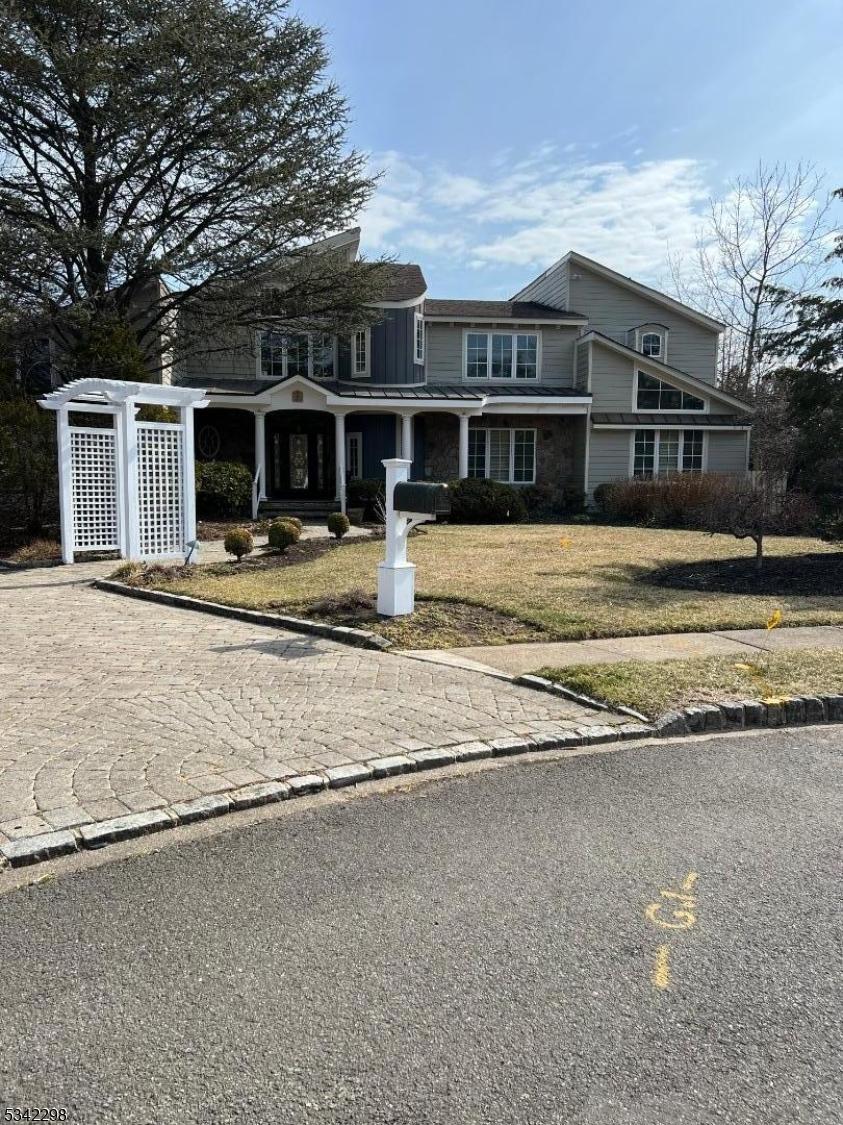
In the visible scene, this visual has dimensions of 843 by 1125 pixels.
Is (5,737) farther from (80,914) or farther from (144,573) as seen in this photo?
(144,573)

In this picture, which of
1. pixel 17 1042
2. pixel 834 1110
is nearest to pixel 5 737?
pixel 17 1042

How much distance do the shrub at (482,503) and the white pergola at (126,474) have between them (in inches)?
357

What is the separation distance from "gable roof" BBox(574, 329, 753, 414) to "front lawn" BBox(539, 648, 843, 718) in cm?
2044

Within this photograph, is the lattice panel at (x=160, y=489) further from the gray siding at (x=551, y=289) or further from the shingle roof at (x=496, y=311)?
the gray siding at (x=551, y=289)

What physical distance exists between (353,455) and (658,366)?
10484 millimetres

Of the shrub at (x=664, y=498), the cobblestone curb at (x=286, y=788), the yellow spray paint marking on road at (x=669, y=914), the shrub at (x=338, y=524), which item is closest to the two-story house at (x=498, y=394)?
the shrub at (x=664, y=498)

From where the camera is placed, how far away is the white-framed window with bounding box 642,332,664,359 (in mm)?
28391

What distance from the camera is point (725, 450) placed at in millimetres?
27172

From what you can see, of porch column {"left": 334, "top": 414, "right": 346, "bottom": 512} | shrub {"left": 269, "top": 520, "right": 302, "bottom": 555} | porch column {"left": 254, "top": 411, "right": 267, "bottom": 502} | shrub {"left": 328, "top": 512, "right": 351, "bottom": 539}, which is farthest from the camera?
porch column {"left": 334, "top": 414, "right": 346, "bottom": 512}

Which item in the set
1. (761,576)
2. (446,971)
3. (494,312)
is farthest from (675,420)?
(446,971)

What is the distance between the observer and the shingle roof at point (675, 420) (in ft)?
85.3

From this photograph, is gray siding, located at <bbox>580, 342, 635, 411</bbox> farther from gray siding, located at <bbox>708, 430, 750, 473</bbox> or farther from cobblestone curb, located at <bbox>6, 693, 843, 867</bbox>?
cobblestone curb, located at <bbox>6, 693, 843, 867</bbox>

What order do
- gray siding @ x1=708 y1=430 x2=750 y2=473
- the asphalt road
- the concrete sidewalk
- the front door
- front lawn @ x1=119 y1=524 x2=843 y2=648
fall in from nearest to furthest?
1. the asphalt road
2. the concrete sidewalk
3. front lawn @ x1=119 y1=524 x2=843 y2=648
4. the front door
5. gray siding @ x1=708 y1=430 x2=750 y2=473

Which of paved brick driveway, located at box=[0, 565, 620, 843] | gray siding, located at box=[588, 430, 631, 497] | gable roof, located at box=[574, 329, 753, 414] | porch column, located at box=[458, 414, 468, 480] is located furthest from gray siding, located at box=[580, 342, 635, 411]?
paved brick driveway, located at box=[0, 565, 620, 843]
